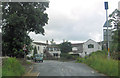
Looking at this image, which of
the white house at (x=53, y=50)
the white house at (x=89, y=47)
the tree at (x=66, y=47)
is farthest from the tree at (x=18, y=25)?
the white house at (x=53, y=50)

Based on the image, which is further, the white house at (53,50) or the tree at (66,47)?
the white house at (53,50)

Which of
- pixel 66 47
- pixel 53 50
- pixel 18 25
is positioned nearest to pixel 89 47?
pixel 66 47

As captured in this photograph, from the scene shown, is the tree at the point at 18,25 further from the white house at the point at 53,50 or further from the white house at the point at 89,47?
the white house at the point at 53,50

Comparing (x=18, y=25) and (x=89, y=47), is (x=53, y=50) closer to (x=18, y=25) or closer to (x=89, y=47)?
(x=89, y=47)

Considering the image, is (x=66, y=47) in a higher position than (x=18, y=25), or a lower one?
lower

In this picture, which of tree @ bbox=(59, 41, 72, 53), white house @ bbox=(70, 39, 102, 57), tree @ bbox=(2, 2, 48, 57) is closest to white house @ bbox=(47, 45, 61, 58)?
tree @ bbox=(59, 41, 72, 53)

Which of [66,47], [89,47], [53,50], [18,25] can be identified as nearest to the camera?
[18,25]

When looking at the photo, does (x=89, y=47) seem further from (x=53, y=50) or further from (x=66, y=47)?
(x=53, y=50)

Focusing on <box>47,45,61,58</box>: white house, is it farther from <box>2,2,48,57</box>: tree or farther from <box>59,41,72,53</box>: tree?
<box>2,2,48,57</box>: tree

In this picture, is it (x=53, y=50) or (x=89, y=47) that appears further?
(x=53, y=50)

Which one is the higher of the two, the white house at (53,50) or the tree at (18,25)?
the tree at (18,25)

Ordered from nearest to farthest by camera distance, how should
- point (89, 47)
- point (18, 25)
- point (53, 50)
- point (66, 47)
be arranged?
point (18, 25)
point (89, 47)
point (66, 47)
point (53, 50)

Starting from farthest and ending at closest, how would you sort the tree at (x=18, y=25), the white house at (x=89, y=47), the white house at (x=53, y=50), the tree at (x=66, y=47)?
the white house at (x=53, y=50) → the tree at (x=66, y=47) → the white house at (x=89, y=47) → the tree at (x=18, y=25)

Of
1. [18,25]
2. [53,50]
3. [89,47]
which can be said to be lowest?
[53,50]
